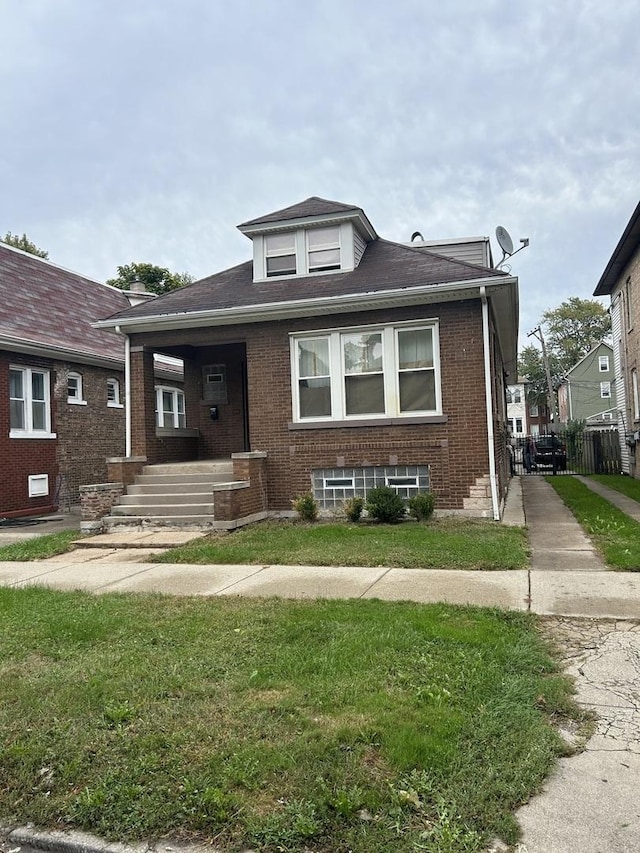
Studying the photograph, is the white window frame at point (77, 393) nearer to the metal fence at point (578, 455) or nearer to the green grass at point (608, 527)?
the green grass at point (608, 527)

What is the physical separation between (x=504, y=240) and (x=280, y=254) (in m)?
4.78

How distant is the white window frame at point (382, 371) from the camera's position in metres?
11.4

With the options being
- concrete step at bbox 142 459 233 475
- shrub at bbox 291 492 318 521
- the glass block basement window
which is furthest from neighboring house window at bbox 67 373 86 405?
shrub at bbox 291 492 318 521

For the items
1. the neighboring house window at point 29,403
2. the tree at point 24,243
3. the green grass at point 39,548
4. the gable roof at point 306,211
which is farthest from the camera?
the tree at point 24,243

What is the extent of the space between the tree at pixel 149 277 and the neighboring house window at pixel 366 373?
3025 cm

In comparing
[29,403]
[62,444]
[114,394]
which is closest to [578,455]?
[114,394]

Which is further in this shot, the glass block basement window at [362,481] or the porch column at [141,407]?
the porch column at [141,407]

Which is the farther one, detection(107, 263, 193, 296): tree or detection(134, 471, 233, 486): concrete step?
detection(107, 263, 193, 296): tree

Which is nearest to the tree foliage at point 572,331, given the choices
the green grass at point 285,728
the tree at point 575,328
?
the tree at point 575,328

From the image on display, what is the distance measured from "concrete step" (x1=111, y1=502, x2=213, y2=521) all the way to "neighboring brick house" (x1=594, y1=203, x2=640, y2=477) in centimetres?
1333

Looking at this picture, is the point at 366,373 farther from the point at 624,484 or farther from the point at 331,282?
the point at 624,484

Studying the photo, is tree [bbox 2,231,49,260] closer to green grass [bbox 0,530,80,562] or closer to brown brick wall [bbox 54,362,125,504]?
brown brick wall [bbox 54,362,125,504]

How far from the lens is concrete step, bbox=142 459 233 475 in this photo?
12.2 meters

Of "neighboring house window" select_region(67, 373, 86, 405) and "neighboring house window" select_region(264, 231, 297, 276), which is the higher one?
"neighboring house window" select_region(264, 231, 297, 276)
